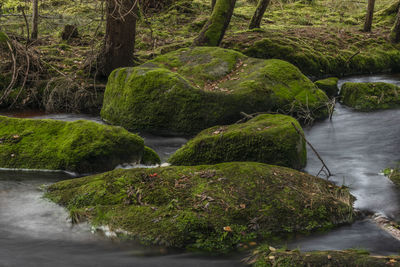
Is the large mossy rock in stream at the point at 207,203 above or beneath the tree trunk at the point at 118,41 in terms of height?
beneath

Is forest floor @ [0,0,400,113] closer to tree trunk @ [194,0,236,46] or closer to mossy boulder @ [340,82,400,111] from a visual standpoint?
tree trunk @ [194,0,236,46]

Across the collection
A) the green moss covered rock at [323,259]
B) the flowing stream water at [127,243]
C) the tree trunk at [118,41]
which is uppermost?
the tree trunk at [118,41]

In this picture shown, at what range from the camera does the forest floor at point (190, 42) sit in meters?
11.1

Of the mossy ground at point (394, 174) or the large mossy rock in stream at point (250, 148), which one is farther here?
the large mossy rock in stream at point (250, 148)

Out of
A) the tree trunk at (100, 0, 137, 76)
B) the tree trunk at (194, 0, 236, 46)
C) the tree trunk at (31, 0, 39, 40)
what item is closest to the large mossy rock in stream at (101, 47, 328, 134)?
the tree trunk at (100, 0, 137, 76)

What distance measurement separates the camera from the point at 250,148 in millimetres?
6355

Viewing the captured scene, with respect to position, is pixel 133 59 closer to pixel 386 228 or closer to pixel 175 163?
pixel 175 163

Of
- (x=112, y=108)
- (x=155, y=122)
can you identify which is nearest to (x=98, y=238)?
(x=155, y=122)

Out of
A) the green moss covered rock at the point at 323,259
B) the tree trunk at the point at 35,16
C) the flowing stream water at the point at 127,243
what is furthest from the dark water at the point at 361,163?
the tree trunk at the point at 35,16

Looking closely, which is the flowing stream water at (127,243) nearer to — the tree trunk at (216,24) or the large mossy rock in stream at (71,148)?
the large mossy rock in stream at (71,148)

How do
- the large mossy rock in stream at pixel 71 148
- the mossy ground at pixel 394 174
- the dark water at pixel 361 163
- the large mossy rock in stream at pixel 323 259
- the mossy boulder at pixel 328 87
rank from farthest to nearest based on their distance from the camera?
the mossy boulder at pixel 328 87 < the large mossy rock in stream at pixel 71 148 < the mossy ground at pixel 394 174 < the dark water at pixel 361 163 < the large mossy rock in stream at pixel 323 259

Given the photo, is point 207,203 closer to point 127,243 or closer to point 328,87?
point 127,243

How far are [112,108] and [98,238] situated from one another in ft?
18.2

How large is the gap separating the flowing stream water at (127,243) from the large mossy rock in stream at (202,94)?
100 centimetres
